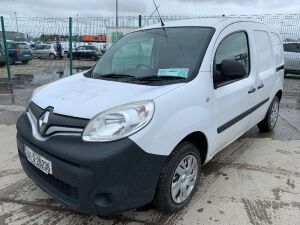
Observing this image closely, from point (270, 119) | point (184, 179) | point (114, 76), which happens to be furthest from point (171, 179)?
point (270, 119)

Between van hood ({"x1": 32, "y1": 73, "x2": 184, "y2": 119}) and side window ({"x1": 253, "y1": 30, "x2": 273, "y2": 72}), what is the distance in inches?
79.0

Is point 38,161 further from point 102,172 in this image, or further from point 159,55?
point 159,55

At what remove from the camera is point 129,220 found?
120 inches

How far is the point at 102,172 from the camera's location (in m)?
2.43

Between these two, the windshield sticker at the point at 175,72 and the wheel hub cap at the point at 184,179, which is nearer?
the wheel hub cap at the point at 184,179

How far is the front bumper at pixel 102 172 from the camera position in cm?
244

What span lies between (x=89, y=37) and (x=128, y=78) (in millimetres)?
8197

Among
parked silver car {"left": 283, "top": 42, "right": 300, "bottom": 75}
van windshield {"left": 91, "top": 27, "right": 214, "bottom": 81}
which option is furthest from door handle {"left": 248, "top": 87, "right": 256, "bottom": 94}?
parked silver car {"left": 283, "top": 42, "right": 300, "bottom": 75}

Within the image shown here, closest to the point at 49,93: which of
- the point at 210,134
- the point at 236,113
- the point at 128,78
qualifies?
the point at 128,78

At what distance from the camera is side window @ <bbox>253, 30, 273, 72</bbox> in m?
4.54

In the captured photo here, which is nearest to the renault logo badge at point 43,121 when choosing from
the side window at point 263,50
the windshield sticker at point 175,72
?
the windshield sticker at point 175,72

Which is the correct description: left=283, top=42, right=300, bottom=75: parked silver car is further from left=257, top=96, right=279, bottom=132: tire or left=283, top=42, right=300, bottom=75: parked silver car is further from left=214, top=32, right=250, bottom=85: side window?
left=214, top=32, right=250, bottom=85: side window

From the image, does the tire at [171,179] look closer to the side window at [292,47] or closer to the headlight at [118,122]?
the headlight at [118,122]

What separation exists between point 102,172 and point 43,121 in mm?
788
